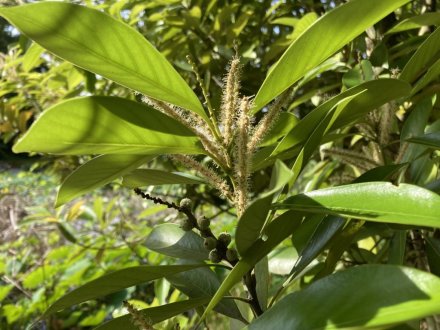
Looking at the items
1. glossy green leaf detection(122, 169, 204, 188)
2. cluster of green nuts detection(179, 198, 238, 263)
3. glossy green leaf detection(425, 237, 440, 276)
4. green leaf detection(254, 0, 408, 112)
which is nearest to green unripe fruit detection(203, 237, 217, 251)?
cluster of green nuts detection(179, 198, 238, 263)

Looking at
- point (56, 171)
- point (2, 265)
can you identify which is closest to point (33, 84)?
point (56, 171)

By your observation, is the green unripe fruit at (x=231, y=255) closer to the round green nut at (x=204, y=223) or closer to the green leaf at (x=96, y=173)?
the round green nut at (x=204, y=223)

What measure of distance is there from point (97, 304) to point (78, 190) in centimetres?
301

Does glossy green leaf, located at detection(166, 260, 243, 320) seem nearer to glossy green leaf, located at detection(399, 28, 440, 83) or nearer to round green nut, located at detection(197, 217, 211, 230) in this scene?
round green nut, located at detection(197, 217, 211, 230)

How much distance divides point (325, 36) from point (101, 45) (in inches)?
10.6

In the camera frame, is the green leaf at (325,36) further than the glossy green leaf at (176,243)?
No

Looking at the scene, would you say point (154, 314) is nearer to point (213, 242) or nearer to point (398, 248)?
point (213, 242)

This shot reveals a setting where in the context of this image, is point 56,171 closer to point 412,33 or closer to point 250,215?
point 412,33

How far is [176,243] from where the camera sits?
81cm

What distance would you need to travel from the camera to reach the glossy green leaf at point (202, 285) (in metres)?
0.80

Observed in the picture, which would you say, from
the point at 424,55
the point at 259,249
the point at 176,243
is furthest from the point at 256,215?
the point at 424,55

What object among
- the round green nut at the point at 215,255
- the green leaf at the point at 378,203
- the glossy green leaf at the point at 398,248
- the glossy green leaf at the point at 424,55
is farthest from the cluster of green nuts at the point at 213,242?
the glossy green leaf at the point at 424,55

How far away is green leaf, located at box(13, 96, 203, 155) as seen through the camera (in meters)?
0.51

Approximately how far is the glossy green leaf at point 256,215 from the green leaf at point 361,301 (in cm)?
8
